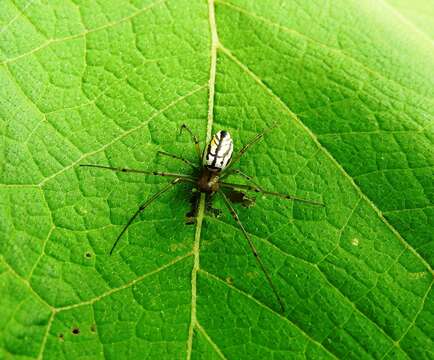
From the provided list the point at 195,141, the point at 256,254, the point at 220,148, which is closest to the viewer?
the point at 256,254

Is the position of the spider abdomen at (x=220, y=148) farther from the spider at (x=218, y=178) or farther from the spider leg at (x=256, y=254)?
the spider leg at (x=256, y=254)

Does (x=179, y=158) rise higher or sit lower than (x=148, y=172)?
higher

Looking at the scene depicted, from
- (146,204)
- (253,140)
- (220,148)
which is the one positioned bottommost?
(146,204)

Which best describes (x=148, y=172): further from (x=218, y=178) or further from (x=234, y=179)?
(x=234, y=179)

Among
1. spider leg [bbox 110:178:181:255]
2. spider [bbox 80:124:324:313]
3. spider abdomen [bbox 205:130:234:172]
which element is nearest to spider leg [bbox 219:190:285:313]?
spider [bbox 80:124:324:313]

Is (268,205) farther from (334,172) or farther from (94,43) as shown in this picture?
(94,43)

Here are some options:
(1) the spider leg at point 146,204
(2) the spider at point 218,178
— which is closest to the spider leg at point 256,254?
(2) the spider at point 218,178

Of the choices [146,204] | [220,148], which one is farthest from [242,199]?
[146,204]

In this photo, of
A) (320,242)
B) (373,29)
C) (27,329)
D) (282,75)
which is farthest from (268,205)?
(27,329)
